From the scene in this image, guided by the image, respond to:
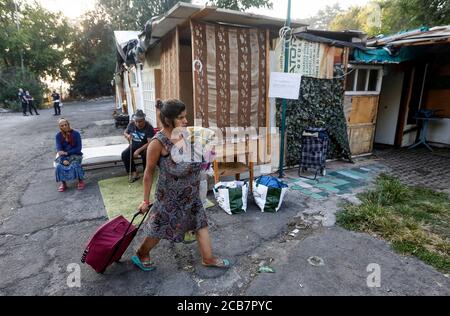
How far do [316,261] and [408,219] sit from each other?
181 cm

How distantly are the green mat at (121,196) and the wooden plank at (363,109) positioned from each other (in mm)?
4440

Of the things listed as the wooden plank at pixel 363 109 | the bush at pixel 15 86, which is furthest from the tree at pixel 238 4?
the bush at pixel 15 86

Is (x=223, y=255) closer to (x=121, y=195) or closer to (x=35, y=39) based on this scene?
(x=121, y=195)

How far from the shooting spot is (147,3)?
20.3m

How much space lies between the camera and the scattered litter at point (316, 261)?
9.55 feet

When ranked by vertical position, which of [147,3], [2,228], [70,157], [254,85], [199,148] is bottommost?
[2,228]

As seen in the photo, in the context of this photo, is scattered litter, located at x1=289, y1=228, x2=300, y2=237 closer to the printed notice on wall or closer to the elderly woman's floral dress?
the elderly woman's floral dress

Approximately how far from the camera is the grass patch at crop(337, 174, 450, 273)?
10.3ft

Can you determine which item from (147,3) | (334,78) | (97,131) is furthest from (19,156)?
(147,3)

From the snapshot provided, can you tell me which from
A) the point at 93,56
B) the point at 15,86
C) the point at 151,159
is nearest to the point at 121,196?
the point at 151,159

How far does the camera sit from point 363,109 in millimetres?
6809

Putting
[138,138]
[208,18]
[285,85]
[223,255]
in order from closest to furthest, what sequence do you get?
[223,255], [208,18], [285,85], [138,138]
